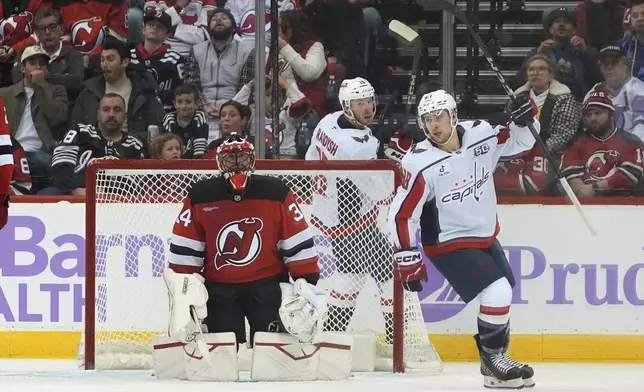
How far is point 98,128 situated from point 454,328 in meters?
2.03

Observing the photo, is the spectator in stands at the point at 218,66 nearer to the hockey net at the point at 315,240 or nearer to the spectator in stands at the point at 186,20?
the spectator in stands at the point at 186,20

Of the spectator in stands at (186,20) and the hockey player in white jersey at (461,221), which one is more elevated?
the spectator in stands at (186,20)

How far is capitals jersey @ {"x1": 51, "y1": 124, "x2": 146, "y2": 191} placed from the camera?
6984mm

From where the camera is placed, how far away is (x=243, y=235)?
5543 millimetres

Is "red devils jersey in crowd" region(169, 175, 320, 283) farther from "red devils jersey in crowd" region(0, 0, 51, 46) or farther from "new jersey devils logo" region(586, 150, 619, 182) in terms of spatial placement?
"red devils jersey in crowd" region(0, 0, 51, 46)

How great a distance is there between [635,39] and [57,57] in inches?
117

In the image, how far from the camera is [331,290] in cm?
631

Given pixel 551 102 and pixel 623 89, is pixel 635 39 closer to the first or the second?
pixel 623 89

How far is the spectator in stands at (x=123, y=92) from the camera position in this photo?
23.6ft

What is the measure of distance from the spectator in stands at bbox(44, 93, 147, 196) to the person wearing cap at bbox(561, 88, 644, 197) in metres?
2.08

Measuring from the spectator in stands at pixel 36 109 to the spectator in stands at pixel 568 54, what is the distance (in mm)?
2328

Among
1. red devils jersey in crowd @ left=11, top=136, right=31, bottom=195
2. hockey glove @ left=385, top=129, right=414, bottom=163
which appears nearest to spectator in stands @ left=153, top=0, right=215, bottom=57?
red devils jersey in crowd @ left=11, top=136, right=31, bottom=195

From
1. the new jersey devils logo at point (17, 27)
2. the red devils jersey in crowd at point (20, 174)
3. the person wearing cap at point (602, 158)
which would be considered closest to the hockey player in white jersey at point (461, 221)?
the person wearing cap at point (602, 158)

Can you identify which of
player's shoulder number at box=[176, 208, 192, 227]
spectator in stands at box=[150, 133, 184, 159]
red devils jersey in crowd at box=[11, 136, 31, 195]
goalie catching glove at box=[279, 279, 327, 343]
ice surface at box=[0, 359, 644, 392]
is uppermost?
spectator in stands at box=[150, 133, 184, 159]
